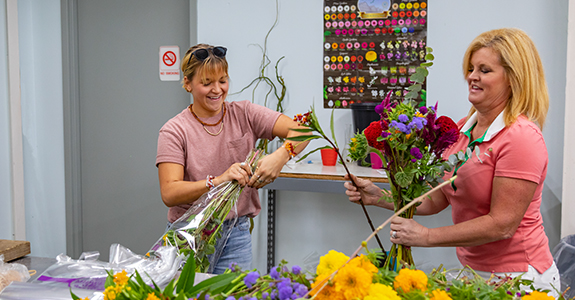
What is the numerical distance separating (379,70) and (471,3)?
2.17 ft

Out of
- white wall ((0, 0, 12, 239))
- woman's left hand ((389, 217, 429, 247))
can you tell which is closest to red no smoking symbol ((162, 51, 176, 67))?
white wall ((0, 0, 12, 239))

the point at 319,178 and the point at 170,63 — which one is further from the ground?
the point at 170,63

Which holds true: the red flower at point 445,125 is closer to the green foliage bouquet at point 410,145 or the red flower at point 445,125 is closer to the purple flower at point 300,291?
the green foliage bouquet at point 410,145

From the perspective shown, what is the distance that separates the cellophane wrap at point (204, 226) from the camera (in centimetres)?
118

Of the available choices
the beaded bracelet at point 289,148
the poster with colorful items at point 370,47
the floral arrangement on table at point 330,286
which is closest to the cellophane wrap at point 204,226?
the beaded bracelet at point 289,148

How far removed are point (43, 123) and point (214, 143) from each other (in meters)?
2.25

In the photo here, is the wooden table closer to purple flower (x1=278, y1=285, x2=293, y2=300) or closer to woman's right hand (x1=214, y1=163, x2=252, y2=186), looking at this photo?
woman's right hand (x1=214, y1=163, x2=252, y2=186)

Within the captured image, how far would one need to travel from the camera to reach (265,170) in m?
1.48

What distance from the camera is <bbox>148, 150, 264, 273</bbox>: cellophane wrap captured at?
1.18m

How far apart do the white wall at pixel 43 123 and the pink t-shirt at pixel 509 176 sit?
9.77 feet

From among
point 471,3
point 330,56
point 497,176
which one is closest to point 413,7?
point 471,3

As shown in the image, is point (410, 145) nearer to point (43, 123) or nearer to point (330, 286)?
point (330, 286)

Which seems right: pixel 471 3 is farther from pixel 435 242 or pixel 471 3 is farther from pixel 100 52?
pixel 100 52

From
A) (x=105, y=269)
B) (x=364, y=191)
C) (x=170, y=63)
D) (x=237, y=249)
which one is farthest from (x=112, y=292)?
(x=170, y=63)
